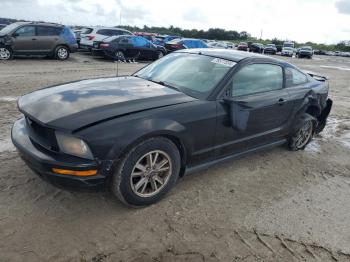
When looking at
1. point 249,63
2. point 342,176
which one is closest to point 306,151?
point 342,176

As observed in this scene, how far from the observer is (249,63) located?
427 centimetres

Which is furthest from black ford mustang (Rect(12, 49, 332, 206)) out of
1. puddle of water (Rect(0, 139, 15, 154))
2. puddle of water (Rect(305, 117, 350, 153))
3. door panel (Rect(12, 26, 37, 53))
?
door panel (Rect(12, 26, 37, 53))

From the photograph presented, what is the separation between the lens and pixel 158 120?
129 inches

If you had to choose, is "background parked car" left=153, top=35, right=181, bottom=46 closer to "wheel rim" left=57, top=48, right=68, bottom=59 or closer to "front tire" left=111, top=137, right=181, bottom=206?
"wheel rim" left=57, top=48, right=68, bottom=59

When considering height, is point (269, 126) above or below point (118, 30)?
below

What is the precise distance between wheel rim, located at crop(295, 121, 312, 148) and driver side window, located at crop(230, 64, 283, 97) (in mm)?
959

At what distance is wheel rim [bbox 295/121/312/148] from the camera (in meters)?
5.29

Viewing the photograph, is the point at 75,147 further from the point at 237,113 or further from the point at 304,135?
the point at 304,135

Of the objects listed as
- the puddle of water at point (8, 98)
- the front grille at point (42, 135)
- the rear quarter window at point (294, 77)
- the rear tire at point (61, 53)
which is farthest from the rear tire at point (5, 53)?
the rear quarter window at point (294, 77)

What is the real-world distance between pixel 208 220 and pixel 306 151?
285 centimetres

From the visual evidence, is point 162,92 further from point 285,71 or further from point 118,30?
point 118,30

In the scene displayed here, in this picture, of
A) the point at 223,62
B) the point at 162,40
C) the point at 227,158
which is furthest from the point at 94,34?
the point at 227,158

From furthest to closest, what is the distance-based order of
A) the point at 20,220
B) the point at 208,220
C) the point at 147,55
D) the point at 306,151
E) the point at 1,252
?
the point at 147,55 < the point at 306,151 < the point at 208,220 < the point at 20,220 < the point at 1,252

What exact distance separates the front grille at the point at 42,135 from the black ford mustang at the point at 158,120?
10 mm
